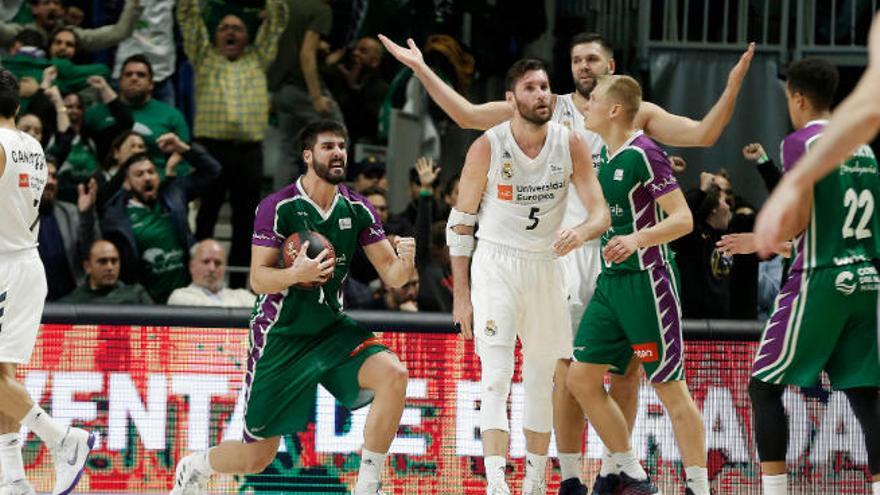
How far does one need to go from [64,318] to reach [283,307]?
92.0 inches

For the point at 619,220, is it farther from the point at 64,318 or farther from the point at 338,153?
the point at 64,318

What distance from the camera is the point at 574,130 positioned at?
31.0ft

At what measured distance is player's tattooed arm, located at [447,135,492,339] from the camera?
28.8 ft

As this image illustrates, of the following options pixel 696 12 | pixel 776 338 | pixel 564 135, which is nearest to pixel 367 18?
pixel 696 12

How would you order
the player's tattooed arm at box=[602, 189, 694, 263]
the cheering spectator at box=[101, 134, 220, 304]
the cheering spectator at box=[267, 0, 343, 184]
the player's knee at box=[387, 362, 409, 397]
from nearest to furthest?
the player's knee at box=[387, 362, 409, 397] → the player's tattooed arm at box=[602, 189, 694, 263] → the cheering spectator at box=[101, 134, 220, 304] → the cheering spectator at box=[267, 0, 343, 184]

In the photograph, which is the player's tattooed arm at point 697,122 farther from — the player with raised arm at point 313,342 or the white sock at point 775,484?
the white sock at point 775,484

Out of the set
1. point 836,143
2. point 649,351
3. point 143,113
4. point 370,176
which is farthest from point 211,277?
point 836,143

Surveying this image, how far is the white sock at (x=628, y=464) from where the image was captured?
A: 911 centimetres

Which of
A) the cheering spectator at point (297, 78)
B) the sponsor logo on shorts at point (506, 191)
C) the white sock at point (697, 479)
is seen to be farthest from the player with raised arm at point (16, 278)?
the cheering spectator at point (297, 78)

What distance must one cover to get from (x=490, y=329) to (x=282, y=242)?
1.18 metres

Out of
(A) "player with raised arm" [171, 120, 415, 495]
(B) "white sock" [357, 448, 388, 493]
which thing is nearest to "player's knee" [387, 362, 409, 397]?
(A) "player with raised arm" [171, 120, 415, 495]

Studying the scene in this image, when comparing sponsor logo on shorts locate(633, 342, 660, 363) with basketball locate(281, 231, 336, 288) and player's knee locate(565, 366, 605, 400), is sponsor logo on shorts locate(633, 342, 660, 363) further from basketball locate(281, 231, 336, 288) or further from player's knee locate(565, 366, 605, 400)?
basketball locate(281, 231, 336, 288)

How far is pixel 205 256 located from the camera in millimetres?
11930

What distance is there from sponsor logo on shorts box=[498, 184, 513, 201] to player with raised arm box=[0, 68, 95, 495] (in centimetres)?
246
